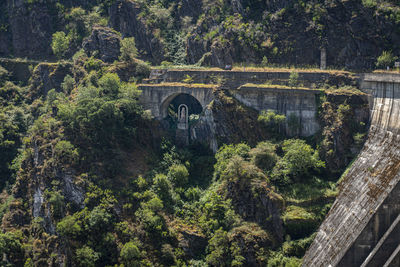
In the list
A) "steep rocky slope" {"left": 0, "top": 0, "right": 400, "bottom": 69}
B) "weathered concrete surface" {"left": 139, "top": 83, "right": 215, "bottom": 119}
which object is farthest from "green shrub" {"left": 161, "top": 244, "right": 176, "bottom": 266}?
"steep rocky slope" {"left": 0, "top": 0, "right": 400, "bottom": 69}

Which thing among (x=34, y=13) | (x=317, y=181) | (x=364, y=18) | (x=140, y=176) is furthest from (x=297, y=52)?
(x=34, y=13)

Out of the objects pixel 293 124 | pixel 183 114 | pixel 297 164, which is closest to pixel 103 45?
pixel 183 114

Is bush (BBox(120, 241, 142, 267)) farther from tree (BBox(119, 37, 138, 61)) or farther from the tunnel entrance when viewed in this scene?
tree (BBox(119, 37, 138, 61))

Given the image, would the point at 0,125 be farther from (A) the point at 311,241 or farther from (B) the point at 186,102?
(A) the point at 311,241

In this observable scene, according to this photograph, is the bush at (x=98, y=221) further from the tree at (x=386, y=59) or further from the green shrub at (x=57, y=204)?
the tree at (x=386, y=59)

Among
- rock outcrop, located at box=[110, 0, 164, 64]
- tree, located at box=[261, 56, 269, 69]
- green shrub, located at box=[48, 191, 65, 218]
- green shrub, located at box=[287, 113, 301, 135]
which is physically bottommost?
green shrub, located at box=[48, 191, 65, 218]

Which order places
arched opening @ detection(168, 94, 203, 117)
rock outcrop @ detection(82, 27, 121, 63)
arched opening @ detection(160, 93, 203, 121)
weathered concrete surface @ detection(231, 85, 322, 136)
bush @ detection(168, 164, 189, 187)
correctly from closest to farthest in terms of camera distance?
weathered concrete surface @ detection(231, 85, 322, 136)
bush @ detection(168, 164, 189, 187)
arched opening @ detection(160, 93, 203, 121)
arched opening @ detection(168, 94, 203, 117)
rock outcrop @ detection(82, 27, 121, 63)
